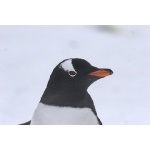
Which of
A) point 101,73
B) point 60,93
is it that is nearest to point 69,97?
point 60,93

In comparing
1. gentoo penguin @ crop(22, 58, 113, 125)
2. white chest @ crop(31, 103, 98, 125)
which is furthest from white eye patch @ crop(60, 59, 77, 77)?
white chest @ crop(31, 103, 98, 125)

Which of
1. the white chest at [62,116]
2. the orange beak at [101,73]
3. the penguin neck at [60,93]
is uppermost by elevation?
the orange beak at [101,73]

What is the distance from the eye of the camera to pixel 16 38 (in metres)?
2.17

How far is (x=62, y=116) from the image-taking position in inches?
83.4

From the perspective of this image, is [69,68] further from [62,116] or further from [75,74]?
[62,116]

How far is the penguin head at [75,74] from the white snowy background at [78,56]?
0.02m

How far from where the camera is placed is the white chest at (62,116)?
2111 millimetres

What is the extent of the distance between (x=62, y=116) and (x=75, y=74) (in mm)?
159

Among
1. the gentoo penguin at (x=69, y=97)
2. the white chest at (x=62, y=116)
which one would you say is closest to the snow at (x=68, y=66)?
the gentoo penguin at (x=69, y=97)

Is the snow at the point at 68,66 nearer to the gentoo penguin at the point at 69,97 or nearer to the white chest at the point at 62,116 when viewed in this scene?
the gentoo penguin at the point at 69,97

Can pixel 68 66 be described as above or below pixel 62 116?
above

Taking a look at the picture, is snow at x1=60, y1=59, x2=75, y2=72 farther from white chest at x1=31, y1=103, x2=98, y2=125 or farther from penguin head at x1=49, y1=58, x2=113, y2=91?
white chest at x1=31, y1=103, x2=98, y2=125

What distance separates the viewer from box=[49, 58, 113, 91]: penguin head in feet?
6.97

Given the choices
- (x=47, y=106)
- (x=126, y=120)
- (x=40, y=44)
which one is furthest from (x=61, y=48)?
(x=126, y=120)
